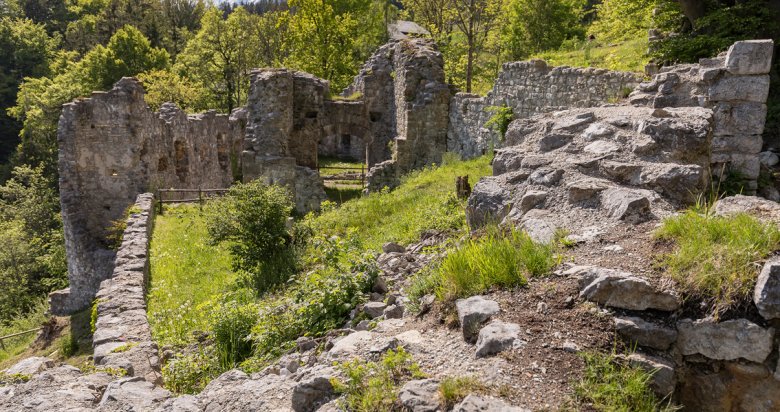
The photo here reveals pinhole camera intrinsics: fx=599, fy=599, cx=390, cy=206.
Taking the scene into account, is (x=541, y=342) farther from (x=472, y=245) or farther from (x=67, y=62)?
(x=67, y=62)

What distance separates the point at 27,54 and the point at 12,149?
8673 millimetres

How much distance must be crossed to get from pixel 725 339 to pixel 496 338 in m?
1.32

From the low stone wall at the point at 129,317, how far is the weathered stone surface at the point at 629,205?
4293 millimetres

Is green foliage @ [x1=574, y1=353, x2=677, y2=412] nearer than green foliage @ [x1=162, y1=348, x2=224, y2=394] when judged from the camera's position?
Yes

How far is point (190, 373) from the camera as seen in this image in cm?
567

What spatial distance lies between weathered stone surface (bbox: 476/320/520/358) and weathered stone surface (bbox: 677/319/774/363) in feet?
3.23

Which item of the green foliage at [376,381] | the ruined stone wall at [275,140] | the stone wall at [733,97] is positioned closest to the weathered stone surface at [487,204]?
the green foliage at [376,381]

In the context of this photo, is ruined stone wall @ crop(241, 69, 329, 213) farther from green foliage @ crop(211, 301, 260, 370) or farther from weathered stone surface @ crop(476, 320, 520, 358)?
weathered stone surface @ crop(476, 320, 520, 358)

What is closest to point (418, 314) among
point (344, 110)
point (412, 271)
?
point (412, 271)

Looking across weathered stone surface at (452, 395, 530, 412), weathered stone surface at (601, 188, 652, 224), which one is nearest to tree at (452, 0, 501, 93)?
weathered stone surface at (601, 188, 652, 224)

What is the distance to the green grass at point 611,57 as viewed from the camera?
14.3 meters

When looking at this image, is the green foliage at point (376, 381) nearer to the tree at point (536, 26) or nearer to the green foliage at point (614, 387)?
the green foliage at point (614, 387)

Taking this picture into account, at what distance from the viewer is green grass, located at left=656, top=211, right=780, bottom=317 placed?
3.53m

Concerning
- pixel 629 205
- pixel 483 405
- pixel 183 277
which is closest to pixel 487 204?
pixel 629 205
